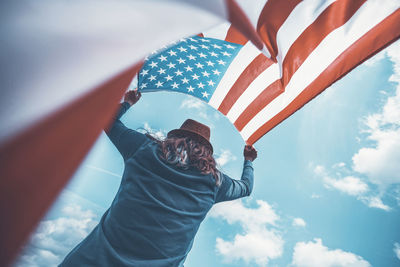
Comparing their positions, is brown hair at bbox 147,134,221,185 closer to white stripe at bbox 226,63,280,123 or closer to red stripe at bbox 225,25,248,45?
white stripe at bbox 226,63,280,123

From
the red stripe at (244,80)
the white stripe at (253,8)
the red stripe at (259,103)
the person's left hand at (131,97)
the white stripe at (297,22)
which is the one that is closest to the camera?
the white stripe at (253,8)

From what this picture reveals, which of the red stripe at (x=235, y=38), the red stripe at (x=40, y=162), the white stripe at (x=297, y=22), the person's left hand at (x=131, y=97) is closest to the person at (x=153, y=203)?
the person's left hand at (x=131, y=97)

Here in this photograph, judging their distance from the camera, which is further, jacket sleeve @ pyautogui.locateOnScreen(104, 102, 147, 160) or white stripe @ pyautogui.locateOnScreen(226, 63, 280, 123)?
white stripe @ pyautogui.locateOnScreen(226, 63, 280, 123)

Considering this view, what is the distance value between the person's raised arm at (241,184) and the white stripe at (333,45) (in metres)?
0.72

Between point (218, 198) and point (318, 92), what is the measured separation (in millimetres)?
1503

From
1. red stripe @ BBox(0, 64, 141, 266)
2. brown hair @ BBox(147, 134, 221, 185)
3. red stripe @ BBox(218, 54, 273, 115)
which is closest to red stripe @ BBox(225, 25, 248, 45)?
red stripe @ BBox(218, 54, 273, 115)

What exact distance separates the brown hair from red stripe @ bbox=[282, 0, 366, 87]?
1.32 meters

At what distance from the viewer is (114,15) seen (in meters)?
0.54

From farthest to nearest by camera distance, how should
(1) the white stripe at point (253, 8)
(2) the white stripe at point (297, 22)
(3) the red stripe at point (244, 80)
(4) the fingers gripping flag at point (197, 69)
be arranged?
(4) the fingers gripping flag at point (197, 69), (3) the red stripe at point (244, 80), (2) the white stripe at point (297, 22), (1) the white stripe at point (253, 8)

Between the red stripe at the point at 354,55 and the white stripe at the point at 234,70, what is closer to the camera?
the red stripe at the point at 354,55

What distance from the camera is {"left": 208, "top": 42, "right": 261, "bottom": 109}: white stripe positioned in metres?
2.81

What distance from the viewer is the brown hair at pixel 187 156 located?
1.62 m

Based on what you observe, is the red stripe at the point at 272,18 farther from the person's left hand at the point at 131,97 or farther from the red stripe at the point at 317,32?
the person's left hand at the point at 131,97

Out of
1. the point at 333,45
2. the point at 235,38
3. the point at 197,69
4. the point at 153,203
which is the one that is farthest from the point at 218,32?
the point at 153,203
